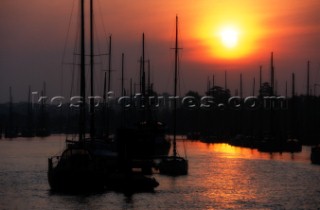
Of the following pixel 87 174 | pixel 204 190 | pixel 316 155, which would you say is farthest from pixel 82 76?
pixel 316 155

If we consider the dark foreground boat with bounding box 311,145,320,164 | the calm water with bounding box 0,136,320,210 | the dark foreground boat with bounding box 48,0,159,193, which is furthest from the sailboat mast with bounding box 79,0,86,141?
the dark foreground boat with bounding box 311,145,320,164

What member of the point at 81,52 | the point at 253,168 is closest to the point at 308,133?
the point at 253,168

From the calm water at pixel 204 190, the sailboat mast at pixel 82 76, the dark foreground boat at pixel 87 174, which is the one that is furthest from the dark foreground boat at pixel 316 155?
the sailboat mast at pixel 82 76

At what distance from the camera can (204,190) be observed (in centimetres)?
6606

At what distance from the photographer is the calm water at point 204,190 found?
56406 millimetres

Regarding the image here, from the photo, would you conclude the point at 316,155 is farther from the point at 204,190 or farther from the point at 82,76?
the point at 82,76

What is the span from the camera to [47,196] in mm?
59844

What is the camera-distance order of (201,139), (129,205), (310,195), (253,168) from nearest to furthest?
(129,205), (310,195), (253,168), (201,139)

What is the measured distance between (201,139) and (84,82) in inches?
4596

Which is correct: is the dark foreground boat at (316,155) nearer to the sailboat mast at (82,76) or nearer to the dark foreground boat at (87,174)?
the dark foreground boat at (87,174)

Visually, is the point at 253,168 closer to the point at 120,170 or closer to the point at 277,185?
the point at 277,185

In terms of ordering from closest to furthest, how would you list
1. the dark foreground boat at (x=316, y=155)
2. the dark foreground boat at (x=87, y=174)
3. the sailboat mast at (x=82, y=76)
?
the dark foreground boat at (x=87, y=174) → the sailboat mast at (x=82, y=76) → the dark foreground boat at (x=316, y=155)

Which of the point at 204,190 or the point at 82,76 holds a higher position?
the point at 82,76

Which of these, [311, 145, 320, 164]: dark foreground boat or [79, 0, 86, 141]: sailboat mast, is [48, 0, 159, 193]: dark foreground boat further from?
[311, 145, 320, 164]: dark foreground boat
